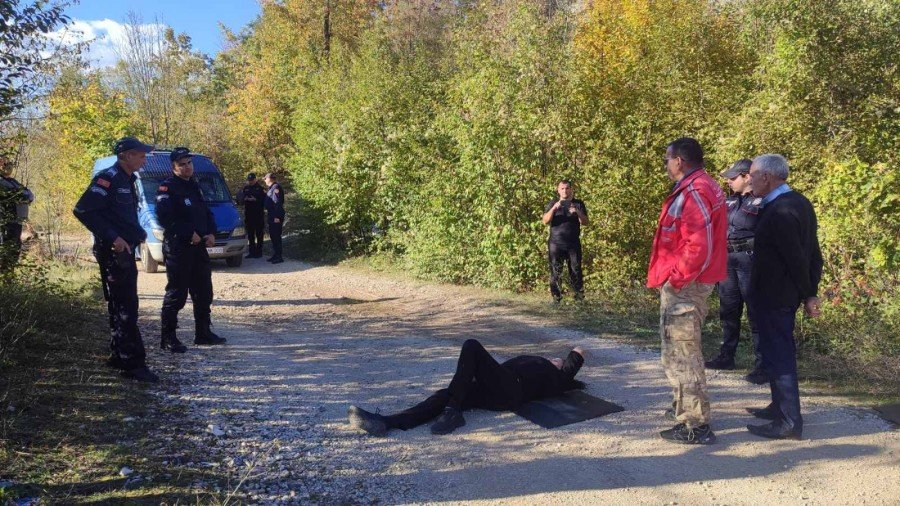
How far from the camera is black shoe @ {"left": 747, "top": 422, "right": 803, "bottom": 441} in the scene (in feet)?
14.7

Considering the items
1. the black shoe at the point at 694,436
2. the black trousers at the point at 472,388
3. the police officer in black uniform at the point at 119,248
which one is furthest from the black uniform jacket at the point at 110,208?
the black shoe at the point at 694,436

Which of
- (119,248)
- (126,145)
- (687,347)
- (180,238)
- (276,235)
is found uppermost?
(126,145)

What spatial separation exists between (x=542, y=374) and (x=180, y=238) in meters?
4.25

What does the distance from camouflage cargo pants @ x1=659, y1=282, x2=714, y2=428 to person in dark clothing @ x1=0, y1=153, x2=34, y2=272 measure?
6094mm

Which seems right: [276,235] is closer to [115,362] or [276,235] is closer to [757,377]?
[115,362]

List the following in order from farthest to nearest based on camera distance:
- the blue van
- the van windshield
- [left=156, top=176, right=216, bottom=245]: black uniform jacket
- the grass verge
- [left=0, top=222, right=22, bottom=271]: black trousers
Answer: the van windshield < the blue van < [left=156, top=176, right=216, bottom=245]: black uniform jacket < [left=0, top=222, right=22, bottom=271]: black trousers < the grass verge

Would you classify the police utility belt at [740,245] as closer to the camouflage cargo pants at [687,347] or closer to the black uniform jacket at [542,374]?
the camouflage cargo pants at [687,347]

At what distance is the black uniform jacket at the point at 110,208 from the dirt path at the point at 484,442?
1.41m

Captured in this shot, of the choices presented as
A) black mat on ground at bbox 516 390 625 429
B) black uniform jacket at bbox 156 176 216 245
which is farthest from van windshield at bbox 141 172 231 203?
black mat on ground at bbox 516 390 625 429

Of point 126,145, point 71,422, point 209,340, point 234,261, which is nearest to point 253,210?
point 234,261

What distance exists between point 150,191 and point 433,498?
479 inches

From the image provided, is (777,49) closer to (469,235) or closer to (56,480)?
(469,235)

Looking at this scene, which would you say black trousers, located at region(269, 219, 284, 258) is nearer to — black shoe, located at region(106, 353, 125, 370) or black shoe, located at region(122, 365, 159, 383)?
black shoe, located at region(106, 353, 125, 370)

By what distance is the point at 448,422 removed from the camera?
15.8 ft
